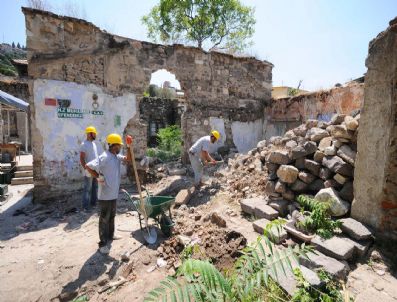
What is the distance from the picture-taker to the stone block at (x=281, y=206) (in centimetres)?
460

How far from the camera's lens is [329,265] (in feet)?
9.62

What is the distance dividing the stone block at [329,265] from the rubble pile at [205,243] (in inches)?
34.5

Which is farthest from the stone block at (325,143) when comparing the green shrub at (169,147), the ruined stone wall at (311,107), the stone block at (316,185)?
the green shrub at (169,147)

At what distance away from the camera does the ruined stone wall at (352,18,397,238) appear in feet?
11.1

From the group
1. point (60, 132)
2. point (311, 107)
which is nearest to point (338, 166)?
point (311, 107)

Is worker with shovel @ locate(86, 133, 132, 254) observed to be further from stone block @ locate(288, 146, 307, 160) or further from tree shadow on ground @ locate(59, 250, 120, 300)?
stone block @ locate(288, 146, 307, 160)

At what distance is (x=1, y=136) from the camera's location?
1201cm

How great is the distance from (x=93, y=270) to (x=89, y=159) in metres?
2.77

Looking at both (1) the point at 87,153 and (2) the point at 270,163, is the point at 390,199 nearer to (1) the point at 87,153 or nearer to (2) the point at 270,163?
(2) the point at 270,163

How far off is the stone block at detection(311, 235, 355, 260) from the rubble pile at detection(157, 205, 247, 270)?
1.01 metres

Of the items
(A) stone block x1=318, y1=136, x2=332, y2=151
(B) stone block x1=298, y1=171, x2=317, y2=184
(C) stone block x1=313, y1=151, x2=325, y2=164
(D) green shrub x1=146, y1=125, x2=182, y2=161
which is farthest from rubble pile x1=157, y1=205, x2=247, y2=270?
(D) green shrub x1=146, y1=125, x2=182, y2=161

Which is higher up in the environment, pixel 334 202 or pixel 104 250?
pixel 334 202

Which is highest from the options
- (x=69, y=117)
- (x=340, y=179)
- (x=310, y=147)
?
(x=69, y=117)

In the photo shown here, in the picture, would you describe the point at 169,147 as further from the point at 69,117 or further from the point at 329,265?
the point at 329,265
